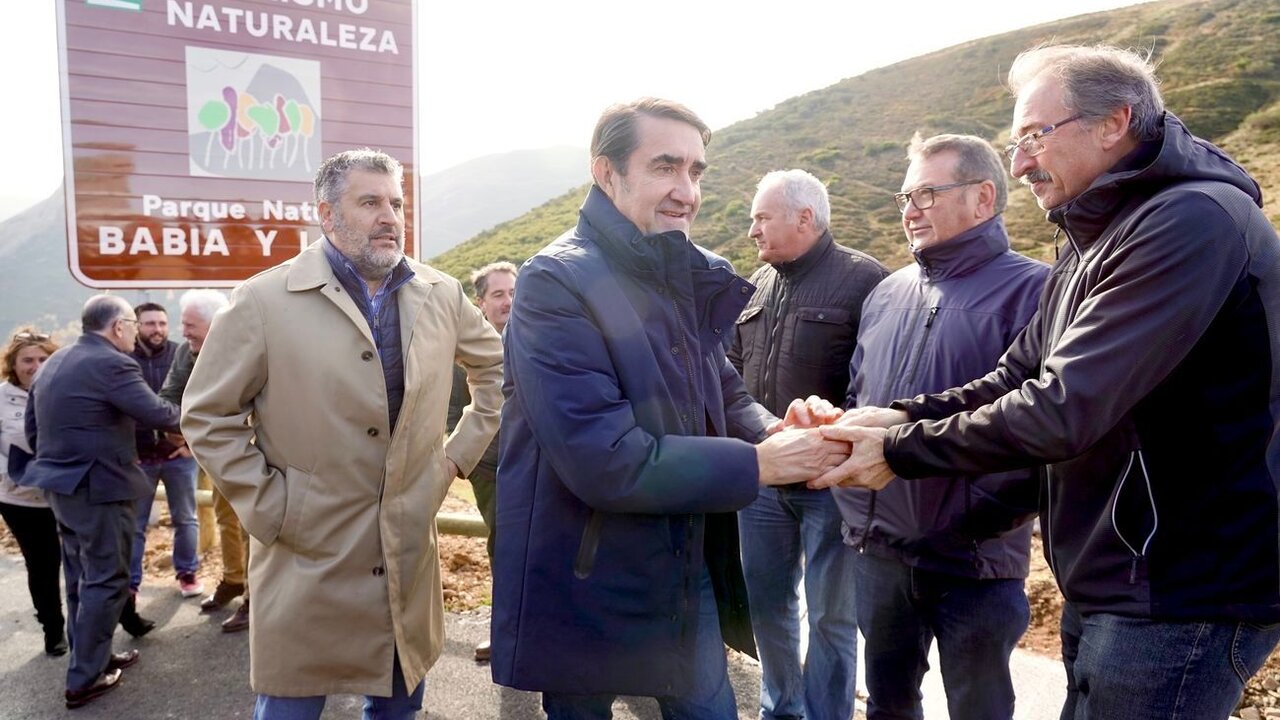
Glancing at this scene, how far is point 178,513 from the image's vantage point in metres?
5.64

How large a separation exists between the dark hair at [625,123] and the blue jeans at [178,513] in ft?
15.4

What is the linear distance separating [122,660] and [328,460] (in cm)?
295

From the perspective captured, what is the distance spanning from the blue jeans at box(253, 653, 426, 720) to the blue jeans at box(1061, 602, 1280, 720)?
2.11m

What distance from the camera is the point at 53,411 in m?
4.11

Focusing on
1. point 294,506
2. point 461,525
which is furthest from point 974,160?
point 461,525

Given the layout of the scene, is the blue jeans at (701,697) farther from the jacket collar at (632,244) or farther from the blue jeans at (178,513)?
the blue jeans at (178,513)

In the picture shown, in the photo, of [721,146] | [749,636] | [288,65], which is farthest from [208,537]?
[721,146]

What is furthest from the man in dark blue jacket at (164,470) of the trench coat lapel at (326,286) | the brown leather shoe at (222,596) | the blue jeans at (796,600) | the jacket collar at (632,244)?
the jacket collar at (632,244)

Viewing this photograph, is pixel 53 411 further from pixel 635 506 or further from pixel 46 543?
pixel 635 506

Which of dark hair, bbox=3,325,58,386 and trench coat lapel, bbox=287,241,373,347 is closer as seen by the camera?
trench coat lapel, bbox=287,241,373,347

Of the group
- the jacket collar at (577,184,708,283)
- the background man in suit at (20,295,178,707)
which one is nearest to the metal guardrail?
the background man in suit at (20,295,178,707)

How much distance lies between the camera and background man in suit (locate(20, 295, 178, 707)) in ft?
13.2

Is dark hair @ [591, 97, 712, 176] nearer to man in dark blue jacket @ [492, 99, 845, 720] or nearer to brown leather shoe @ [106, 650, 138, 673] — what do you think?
man in dark blue jacket @ [492, 99, 845, 720]

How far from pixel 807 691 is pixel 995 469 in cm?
181
